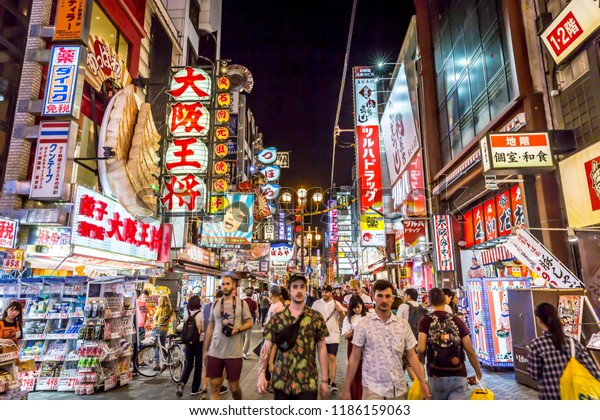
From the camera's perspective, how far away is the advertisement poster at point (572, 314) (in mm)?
7258

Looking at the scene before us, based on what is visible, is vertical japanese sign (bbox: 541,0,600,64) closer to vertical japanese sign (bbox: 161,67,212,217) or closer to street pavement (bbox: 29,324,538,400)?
street pavement (bbox: 29,324,538,400)

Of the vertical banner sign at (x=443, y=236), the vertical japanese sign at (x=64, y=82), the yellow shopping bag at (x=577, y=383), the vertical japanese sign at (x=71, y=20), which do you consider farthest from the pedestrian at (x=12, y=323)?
the vertical banner sign at (x=443, y=236)

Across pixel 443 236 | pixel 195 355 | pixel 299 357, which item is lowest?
pixel 195 355

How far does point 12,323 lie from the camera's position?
22.8 ft

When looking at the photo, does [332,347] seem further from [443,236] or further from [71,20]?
[71,20]

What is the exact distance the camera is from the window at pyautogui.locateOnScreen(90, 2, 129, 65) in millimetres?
13758

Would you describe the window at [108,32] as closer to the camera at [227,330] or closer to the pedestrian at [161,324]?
the pedestrian at [161,324]

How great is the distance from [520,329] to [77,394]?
1000 cm

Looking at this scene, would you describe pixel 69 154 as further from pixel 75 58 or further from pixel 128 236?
pixel 128 236

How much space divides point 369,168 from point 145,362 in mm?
16555

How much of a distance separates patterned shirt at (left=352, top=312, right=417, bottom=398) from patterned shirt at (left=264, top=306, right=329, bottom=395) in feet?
1.57

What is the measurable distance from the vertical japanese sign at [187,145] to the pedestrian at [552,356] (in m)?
11.2

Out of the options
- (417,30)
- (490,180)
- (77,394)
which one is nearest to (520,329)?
(490,180)

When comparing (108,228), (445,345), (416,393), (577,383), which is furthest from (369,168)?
(577,383)
